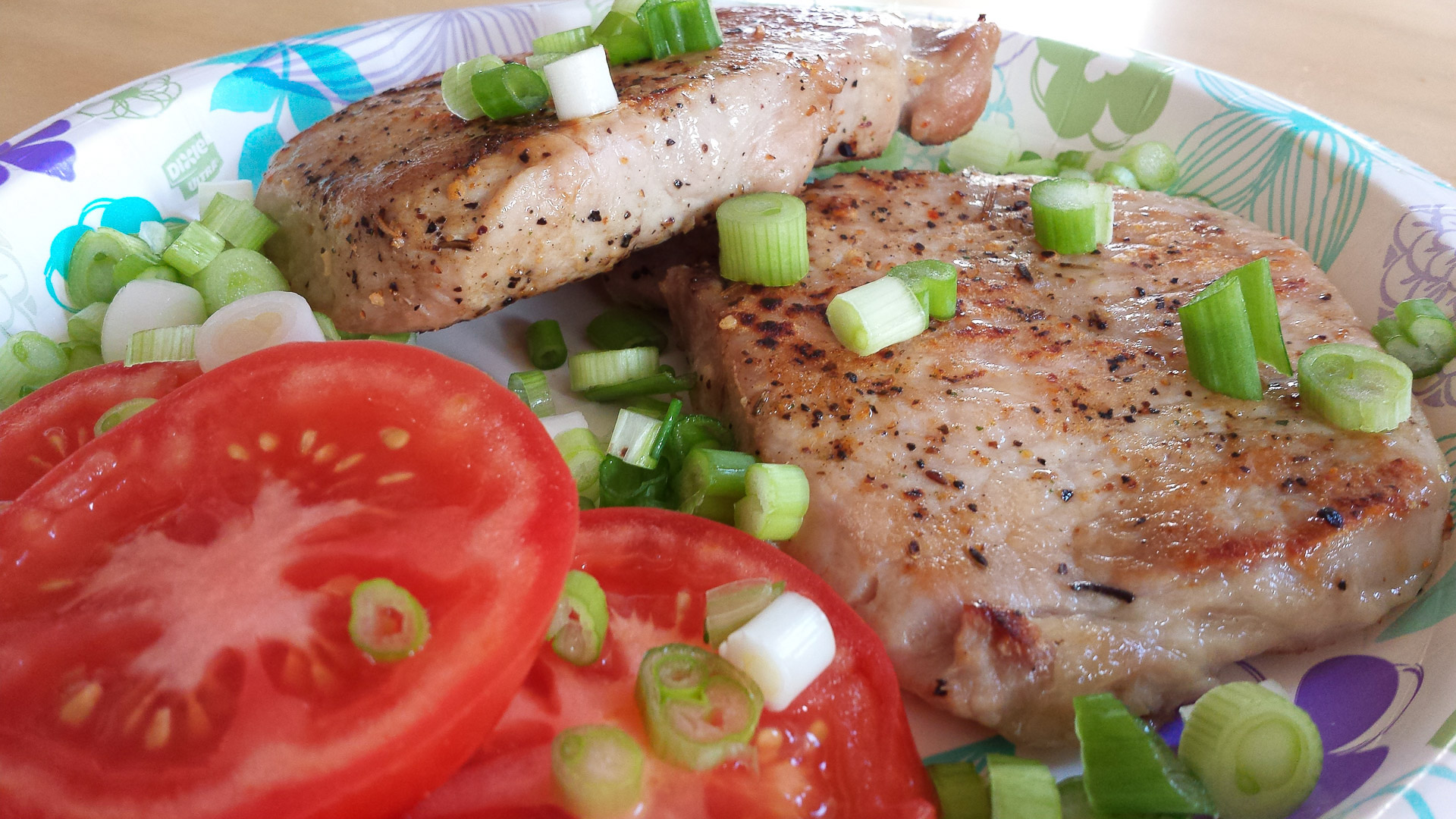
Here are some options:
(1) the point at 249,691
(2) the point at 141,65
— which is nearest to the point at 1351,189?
(1) the point at 249,691

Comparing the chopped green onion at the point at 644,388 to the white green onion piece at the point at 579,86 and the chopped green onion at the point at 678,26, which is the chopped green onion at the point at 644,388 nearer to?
the white green onion piece at the point at 579,86

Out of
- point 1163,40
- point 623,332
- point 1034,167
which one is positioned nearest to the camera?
point 623,332

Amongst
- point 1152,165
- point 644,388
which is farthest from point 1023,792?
point 1152,165

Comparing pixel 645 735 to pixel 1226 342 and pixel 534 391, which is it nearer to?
pixel 534 391

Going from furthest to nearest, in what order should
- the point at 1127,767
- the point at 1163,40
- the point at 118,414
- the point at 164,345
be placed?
the point at 1163,40
the point at 164,345
the point at 118,414
the point at 1127,767

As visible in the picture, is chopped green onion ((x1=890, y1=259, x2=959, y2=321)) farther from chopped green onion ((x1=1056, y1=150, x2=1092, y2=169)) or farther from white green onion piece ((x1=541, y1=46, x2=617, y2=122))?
chopped green onion ((x1=1056, y1=150, x2=1092, y2=169))

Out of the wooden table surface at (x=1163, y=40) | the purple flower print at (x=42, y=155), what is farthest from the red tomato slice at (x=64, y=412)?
the wooden table surface at (x=1163, y=40)

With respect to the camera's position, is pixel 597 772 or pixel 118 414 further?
pixel 118 414
